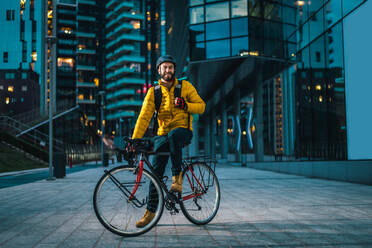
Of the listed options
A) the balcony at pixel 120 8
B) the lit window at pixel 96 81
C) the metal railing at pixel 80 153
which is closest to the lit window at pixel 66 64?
the lit window at pixel 96 81

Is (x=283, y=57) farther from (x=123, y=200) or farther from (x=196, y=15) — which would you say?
(x=123, y=200)

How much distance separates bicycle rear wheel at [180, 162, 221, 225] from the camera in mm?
4574

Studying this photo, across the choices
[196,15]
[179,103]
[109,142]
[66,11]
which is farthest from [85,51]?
[179,103]

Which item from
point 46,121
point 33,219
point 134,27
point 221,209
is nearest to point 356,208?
point 221,209

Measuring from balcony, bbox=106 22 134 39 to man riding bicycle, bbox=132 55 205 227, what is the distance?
299 feet

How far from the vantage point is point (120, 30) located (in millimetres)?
92875

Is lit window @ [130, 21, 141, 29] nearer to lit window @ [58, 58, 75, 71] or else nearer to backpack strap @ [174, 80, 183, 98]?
lit window @ [58, 58, 75, 71]

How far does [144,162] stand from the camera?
4.17 metres

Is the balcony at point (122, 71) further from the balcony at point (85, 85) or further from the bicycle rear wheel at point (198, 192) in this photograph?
the bicycle rear wheel at point (198, 192)

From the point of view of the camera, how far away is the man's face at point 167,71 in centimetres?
434

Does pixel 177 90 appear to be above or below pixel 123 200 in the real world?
above

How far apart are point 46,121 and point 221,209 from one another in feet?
81.8

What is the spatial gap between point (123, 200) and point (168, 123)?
3.47 ft

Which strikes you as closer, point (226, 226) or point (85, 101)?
point (226, 226)
